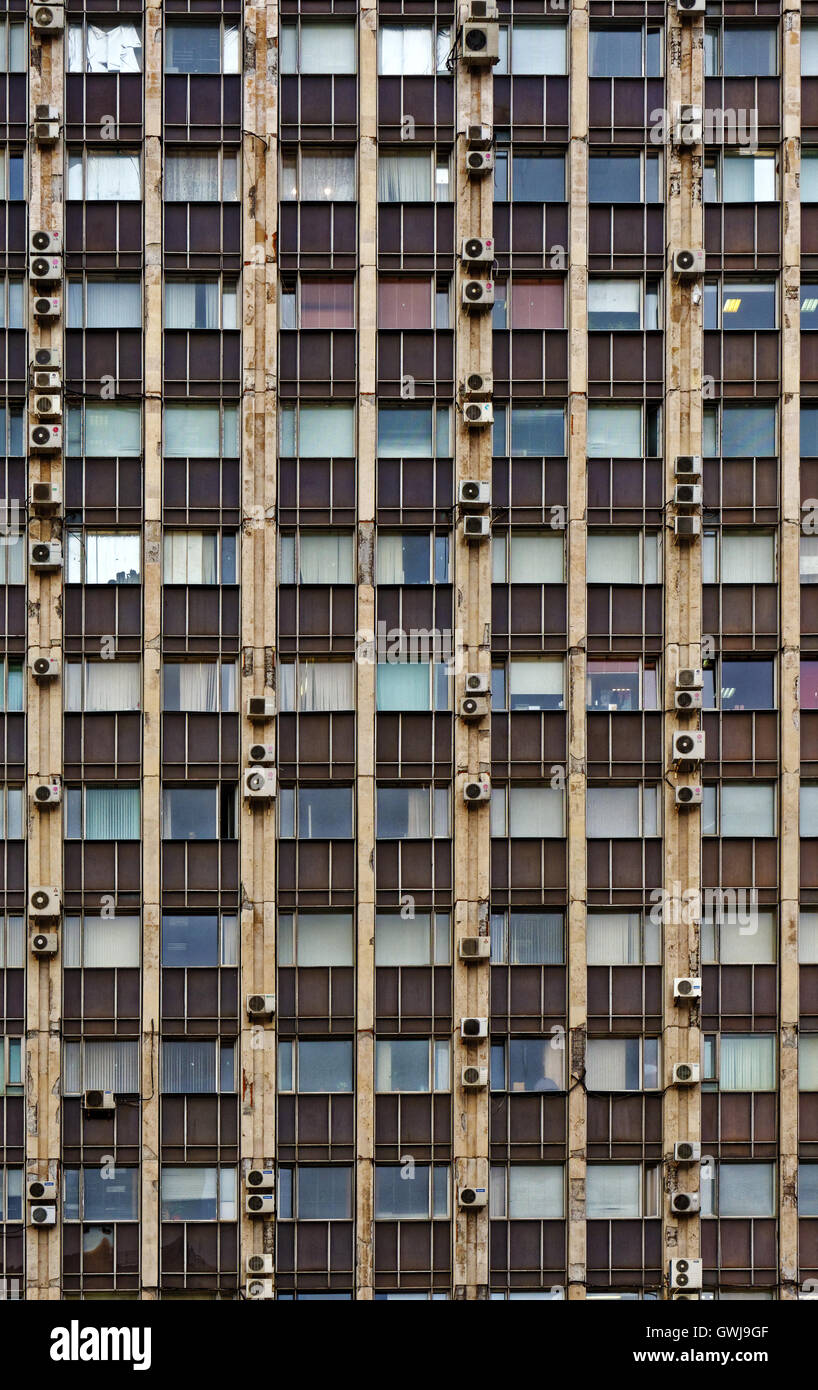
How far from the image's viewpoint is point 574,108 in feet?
90.1

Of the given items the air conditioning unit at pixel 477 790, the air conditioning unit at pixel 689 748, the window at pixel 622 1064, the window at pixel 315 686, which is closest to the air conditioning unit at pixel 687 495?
the air conditioning unit at pixel 689 748

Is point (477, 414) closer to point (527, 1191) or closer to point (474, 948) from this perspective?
point (474, 948)

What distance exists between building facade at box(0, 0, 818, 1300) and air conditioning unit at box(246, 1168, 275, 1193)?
15cm

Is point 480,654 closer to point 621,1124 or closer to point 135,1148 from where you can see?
point 621,1124

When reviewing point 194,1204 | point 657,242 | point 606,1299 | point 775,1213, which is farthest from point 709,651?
point 194,1204

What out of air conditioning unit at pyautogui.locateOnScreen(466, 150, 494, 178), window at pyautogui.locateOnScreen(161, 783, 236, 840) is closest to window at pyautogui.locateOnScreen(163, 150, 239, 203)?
air conditioning unit at pyautogui.locateOnScreen(466, 150, 494, 178)

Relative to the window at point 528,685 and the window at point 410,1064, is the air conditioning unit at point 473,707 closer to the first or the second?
the window at point 528,685

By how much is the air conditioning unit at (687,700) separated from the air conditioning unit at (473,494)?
17.9ft

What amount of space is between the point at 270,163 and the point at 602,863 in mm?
15777

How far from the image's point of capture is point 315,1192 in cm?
2652

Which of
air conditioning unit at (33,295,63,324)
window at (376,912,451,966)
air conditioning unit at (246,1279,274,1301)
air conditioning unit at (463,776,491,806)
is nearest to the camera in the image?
air conditioning unit at (246,1279,274,1301)

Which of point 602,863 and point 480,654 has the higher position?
point 480,654

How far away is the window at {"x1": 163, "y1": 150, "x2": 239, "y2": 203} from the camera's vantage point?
2736cm

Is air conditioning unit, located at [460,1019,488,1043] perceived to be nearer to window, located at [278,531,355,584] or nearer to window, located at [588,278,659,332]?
window, located at [278,531,355,584]
